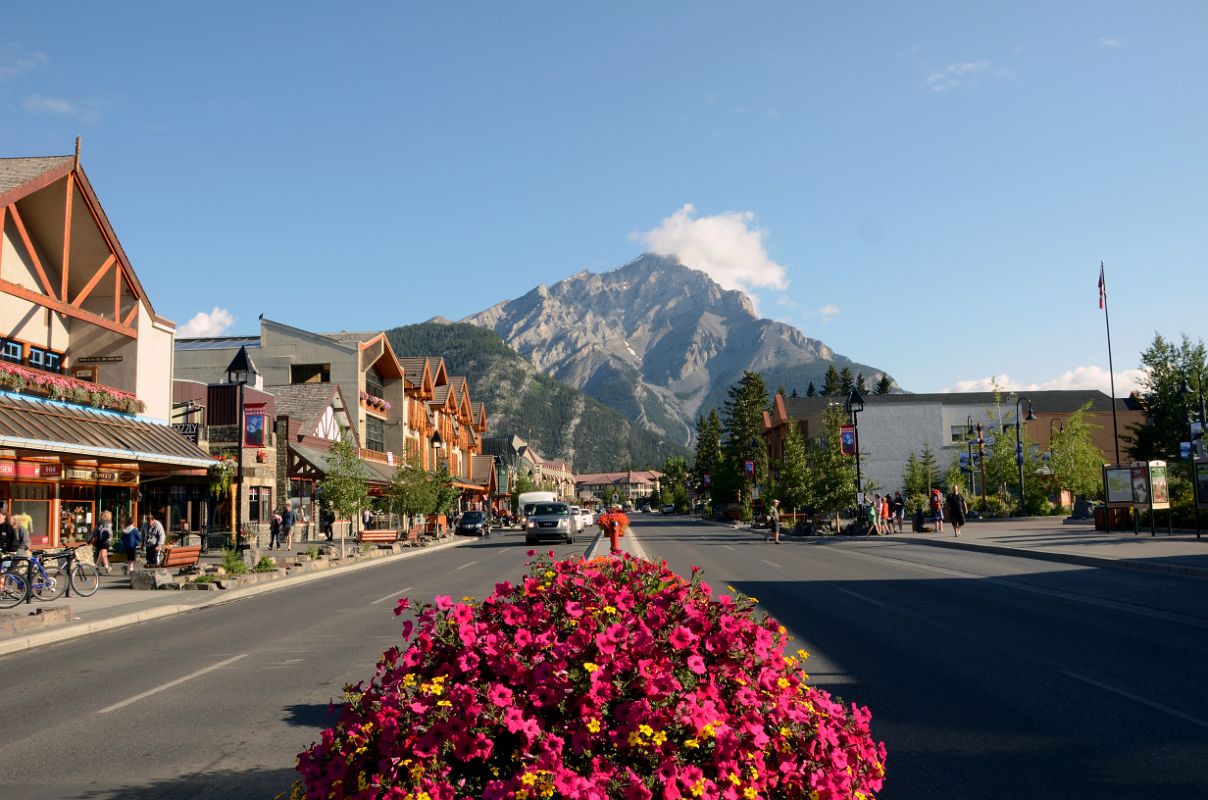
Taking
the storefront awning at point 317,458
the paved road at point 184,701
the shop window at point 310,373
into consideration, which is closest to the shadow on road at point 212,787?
the paved road at point 184,701

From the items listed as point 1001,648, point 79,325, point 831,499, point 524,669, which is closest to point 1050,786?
point 524,669

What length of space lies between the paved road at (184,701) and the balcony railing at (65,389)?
11.1 m

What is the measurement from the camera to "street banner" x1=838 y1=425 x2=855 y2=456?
141 ft

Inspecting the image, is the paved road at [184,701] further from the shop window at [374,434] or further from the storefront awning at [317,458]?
the shop window at [374,434]

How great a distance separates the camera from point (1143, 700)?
7617mm

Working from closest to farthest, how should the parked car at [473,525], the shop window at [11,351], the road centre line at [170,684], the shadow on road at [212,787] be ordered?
the shadow on road at [212,787], the road centre line at [170,684], the shop window at [11,351], the parked car at [473,525]

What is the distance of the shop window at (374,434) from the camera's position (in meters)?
59.5

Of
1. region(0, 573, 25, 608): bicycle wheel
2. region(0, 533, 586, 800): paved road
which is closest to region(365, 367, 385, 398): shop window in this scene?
region(0, 573, 25, 608): bicycle wheel

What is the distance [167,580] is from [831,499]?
32187 millimetres

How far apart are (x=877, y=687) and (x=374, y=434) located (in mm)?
56367

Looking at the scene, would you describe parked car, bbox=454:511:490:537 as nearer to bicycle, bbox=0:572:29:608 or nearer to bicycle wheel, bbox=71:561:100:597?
bicycle wheel, bbox=71:561:100:597

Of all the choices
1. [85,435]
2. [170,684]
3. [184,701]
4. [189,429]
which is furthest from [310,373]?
[184,701]

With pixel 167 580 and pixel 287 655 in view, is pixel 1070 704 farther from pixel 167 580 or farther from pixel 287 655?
pixel 167 580

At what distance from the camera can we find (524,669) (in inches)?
147
